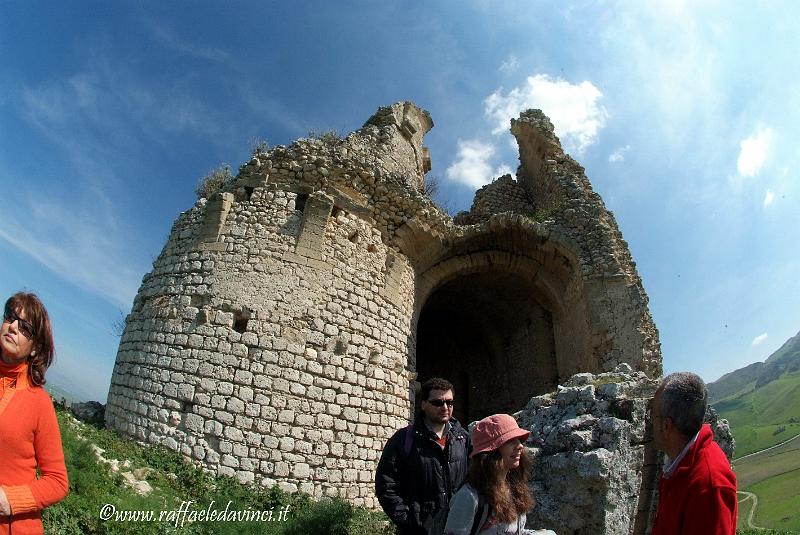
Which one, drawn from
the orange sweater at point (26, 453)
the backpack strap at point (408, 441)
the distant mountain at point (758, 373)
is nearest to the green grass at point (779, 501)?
the backpack strap at point (408, 441)

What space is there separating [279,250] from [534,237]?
665 centimetres

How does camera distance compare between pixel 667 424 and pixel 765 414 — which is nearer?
pixel 667 424

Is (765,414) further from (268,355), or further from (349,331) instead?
(268,355)

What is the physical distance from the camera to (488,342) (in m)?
15.5

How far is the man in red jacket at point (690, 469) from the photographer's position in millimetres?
2080

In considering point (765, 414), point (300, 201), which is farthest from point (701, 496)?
point (765, 414)

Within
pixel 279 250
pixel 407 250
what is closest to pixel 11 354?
pixel 279 250

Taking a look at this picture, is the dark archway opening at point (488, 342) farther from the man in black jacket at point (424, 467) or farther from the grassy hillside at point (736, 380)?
the grassy hillside at point (736, 380)

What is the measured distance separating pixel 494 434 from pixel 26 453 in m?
2.63

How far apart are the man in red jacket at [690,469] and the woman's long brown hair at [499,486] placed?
758mm

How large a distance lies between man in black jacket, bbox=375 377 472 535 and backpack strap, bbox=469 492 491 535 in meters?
0.88

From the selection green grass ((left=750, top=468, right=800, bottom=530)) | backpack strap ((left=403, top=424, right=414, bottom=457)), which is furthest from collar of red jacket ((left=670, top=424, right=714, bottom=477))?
green grass ((left=750, top=468, right=800, bottom=530))

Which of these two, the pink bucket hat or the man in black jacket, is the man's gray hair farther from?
the man in black jacket

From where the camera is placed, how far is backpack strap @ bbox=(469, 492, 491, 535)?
8.78ft
